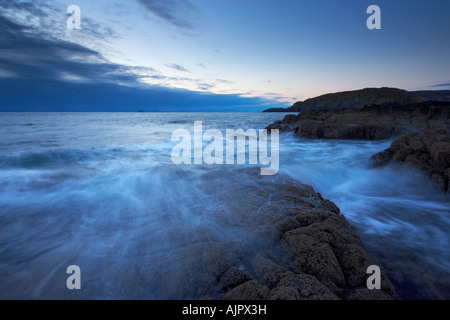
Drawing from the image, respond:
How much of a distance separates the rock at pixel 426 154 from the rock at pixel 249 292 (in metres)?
5.45

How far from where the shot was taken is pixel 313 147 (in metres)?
11.1

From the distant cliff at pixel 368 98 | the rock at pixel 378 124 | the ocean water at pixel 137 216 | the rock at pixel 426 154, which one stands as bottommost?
A: the ocean water at pixel 137 216

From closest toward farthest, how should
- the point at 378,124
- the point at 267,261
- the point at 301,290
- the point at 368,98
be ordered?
the point at 301,290
the point at 267,261
the point at 378,124
the point at 368,98

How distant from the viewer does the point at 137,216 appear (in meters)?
3.61

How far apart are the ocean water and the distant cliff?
4162cm

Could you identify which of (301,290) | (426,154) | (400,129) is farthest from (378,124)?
(301,290)

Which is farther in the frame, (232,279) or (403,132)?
(403,132)

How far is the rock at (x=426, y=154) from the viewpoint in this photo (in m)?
4.91

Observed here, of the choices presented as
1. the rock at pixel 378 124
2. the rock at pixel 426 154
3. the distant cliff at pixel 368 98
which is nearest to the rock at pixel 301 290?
the rock at pixel 426 154

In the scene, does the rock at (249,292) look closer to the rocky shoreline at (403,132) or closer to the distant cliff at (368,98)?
the rocky shoreline at (403,132)

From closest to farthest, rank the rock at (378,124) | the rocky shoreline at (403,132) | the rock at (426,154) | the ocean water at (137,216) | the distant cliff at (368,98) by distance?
the ocean water at (137,216) < the rock at (426,154) < the rocky shoreline at (403,132) < the rock at (378,124) < the distant cliff at (368,98)

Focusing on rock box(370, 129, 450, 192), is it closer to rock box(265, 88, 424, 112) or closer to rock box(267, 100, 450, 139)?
rock box(267, 100, 450, 139)

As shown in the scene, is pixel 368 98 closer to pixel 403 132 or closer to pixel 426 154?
pixel 403 132

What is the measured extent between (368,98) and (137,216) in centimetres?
6224
